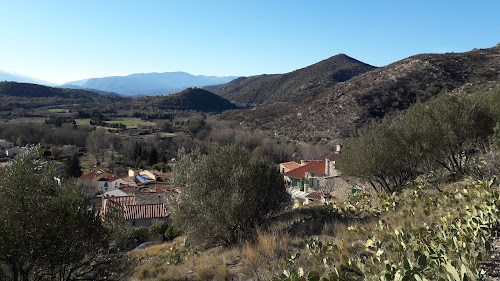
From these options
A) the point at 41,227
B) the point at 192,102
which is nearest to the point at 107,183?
the point at 41,227

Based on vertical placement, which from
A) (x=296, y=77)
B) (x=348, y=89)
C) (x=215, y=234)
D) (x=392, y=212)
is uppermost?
(x=296, y=77)

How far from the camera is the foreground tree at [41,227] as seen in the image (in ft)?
17.4

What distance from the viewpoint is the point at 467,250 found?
152 inches

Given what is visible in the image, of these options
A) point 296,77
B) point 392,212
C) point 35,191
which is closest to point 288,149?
point 392,212

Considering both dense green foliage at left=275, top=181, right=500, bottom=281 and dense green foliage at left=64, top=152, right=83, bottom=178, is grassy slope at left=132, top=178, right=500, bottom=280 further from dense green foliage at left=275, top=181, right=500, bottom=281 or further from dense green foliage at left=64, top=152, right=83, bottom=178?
dense green foliage at left=64, top=152, right=83, bottom=178

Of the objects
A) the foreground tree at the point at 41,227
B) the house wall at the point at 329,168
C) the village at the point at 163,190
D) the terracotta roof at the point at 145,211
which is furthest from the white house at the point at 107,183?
the foreground tree at the point at 41,227

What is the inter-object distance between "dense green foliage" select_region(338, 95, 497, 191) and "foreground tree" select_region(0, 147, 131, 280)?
9.63 metres

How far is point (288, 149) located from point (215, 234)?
42712 mm

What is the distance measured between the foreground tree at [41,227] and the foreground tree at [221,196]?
2.88 meters

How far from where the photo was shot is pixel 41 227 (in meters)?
5.55

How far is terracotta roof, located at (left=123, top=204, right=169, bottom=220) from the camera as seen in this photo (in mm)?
A: 20891

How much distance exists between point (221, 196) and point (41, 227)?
177 inches

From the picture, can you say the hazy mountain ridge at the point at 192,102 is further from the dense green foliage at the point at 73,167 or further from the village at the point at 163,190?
the village at the point at 163,190

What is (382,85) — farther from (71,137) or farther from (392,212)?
(71,137)
